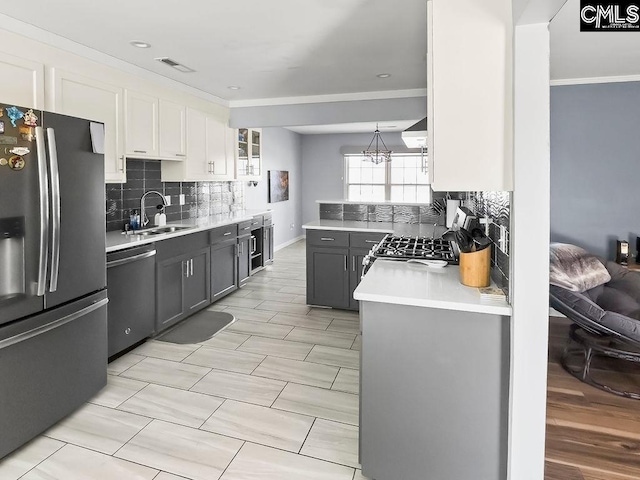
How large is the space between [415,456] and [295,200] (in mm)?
8081

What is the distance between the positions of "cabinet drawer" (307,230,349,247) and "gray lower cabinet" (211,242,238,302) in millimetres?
1065

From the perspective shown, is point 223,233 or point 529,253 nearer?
point 529,253

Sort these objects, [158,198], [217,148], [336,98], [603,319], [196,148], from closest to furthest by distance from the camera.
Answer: [603,319] < [158,198] < [196,148] < [336,98] < [217,148]

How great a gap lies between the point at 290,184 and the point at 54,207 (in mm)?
7187

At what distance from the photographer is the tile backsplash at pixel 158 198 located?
4.04m

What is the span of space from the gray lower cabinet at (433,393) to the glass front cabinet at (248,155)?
4.40 m

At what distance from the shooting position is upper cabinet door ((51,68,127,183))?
3012 mm

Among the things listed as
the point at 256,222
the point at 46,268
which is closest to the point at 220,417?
the point at 46,268

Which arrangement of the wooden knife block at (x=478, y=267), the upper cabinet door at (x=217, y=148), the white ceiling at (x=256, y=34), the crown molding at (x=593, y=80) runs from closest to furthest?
the wooden knife block at (x=478, y=267)
the white ceiling at (x=256, y=34)
the crown molding at (x=593, y=80)
the upper cabinet door at (x=217, y=148)

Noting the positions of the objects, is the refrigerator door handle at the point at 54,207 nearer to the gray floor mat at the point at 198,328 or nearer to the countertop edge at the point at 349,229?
the gray floor mat at the point at 198,328

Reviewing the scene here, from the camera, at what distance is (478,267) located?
2037mm

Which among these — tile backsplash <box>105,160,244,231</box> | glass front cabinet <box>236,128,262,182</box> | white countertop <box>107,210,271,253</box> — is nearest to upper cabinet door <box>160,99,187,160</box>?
tile backsplash <box>105,160,244,231</box>

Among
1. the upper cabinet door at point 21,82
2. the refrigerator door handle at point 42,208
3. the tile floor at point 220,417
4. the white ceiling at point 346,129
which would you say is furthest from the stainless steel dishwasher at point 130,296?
the white ceiling at point 346,129

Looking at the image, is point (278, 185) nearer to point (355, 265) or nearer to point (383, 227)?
point (383, 227)
